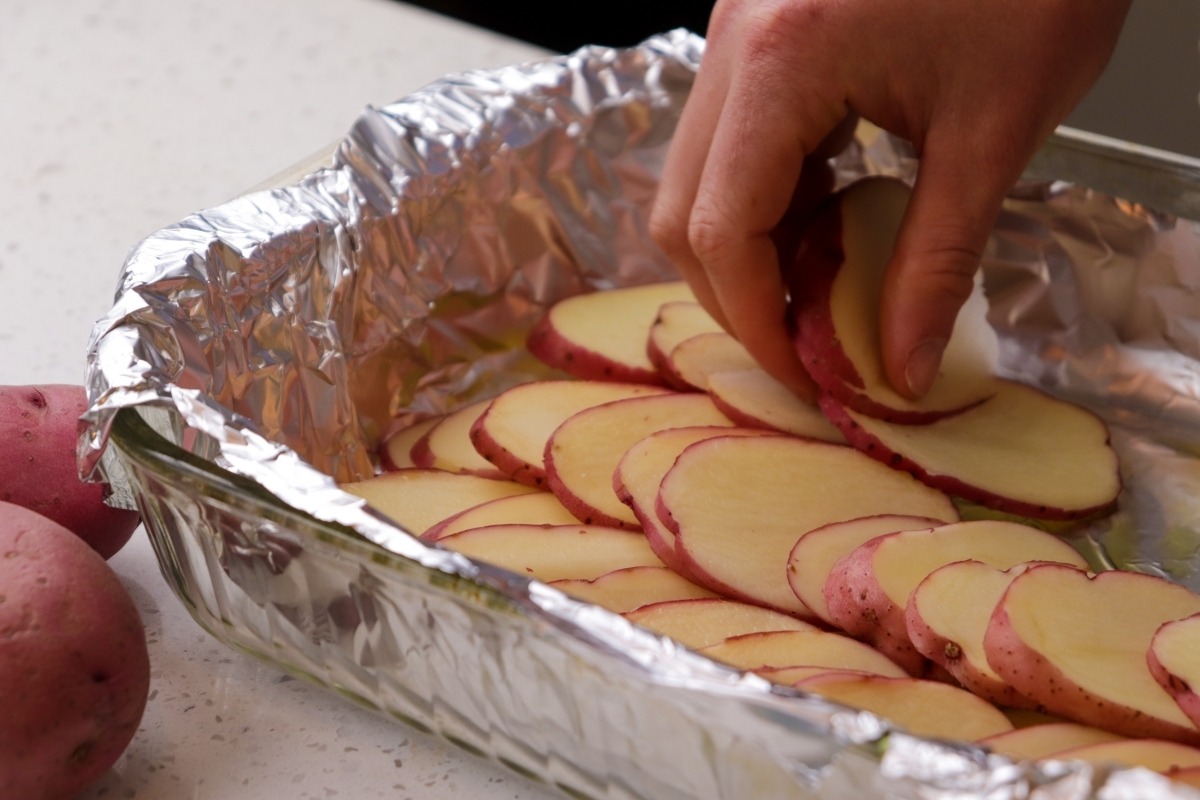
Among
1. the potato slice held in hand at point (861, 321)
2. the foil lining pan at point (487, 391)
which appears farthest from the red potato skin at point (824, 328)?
the foil lining pan at point (487, 391)

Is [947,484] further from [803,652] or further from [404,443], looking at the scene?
[404,443]

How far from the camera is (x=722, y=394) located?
3.80ft

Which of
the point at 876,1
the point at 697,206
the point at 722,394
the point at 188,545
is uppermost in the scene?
the point at 876,1

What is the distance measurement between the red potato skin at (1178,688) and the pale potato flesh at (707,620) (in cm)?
24

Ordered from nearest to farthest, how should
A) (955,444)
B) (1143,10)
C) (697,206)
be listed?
(697,206) → (955,444) → (1143,10)

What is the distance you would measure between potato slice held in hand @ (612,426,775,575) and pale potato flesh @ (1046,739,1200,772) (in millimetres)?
339

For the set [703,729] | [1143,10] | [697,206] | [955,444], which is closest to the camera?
[703,729]

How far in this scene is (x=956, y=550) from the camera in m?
0.93

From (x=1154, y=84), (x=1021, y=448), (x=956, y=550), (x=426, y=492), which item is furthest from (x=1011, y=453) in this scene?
(x=426, y=492)

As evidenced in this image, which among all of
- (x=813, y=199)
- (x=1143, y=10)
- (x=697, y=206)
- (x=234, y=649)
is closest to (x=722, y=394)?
(x=697, y=206)

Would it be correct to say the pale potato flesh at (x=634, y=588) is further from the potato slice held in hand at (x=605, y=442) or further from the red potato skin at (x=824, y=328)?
the red potato skin at (x=824, y=328)

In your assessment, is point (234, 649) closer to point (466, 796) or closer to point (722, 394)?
point (466, 796)

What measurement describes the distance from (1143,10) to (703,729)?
3.41 feet

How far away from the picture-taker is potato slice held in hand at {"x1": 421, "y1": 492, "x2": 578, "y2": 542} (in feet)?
3.32
